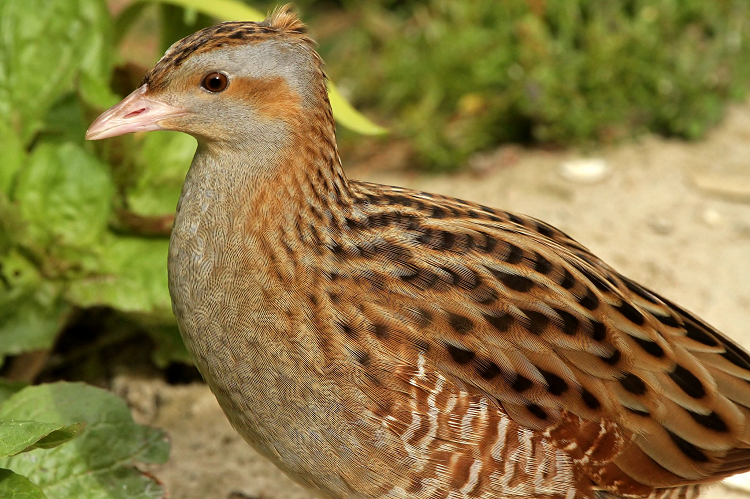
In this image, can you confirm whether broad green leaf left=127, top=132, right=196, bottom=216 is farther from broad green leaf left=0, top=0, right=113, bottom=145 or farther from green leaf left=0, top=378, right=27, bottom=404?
green leaf left=0, top=378, right=27, bottom=404

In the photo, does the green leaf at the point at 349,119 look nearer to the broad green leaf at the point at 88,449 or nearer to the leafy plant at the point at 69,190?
the leafy plant at the point at 69,190

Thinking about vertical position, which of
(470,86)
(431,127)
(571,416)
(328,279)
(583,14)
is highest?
(583,14)

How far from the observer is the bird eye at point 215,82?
2670mm

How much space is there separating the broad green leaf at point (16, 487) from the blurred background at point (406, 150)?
0.71 meters

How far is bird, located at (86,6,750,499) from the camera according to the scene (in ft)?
8.91

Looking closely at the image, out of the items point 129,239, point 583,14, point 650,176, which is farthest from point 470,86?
point 129,239

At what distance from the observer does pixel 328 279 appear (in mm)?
2770

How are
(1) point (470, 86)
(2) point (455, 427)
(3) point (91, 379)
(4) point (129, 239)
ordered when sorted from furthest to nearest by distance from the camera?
(1) point (470, 86), (3) point (91, 379), (4) point (129, 239), (2) point (455, 427)

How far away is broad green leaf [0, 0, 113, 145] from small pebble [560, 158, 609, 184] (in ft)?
9.09

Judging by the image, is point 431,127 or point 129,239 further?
point 431,127

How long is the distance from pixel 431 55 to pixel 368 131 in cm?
231

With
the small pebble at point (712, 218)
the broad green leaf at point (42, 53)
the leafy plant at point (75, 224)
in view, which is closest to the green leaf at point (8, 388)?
the leafy plant at point (75, 224)

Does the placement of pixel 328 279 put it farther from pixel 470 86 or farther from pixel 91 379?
pixel 470 86

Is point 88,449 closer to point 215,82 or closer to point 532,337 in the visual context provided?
point 215,82
